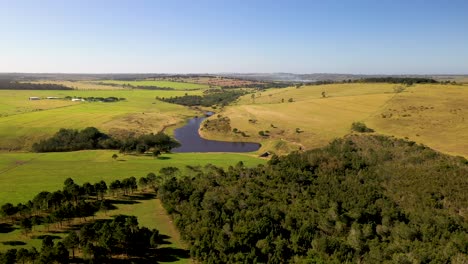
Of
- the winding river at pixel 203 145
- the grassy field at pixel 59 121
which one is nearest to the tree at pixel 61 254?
the winding river at pixel 203 145

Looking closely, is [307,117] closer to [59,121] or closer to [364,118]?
[364,118]

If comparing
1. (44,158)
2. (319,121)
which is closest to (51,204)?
(44,158)

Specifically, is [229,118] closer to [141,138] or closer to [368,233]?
[141,138]

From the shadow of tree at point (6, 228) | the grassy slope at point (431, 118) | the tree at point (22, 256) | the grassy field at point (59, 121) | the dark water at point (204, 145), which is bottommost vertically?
the dark water at point (204, 145)

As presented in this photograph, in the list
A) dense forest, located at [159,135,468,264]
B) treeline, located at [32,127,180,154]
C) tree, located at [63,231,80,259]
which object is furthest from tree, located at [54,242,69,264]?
treeline, located at [32,127,180,154]

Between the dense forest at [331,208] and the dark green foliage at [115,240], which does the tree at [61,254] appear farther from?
the dense forest at [331,208]

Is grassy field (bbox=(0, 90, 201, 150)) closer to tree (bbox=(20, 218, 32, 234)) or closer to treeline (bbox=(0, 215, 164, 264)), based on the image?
tree (bbox=(20, 218, 32, 234))
